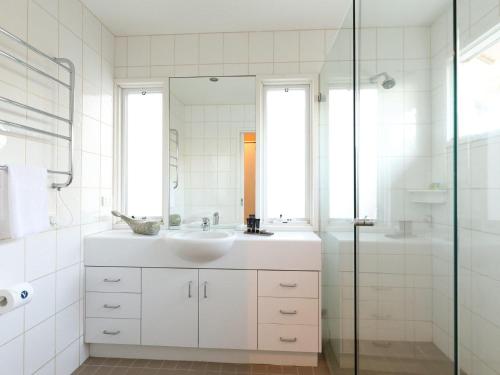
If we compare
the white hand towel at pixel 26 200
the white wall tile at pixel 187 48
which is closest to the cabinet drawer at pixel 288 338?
the white hand towel at pixel 26 200

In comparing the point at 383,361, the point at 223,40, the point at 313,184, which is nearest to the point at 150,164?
the point at 223,40

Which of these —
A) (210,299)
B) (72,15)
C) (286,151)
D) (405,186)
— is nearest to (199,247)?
(210,299)

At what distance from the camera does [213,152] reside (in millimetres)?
2311

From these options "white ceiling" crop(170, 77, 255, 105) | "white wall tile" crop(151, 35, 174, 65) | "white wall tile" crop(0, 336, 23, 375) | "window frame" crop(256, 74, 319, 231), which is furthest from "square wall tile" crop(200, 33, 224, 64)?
"white wall tile" crop(0, 336, 23, 375)

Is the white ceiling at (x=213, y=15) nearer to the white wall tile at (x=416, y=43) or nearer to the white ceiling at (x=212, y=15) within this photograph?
the white ceiling at (x=212, y=15)

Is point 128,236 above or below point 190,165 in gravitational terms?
below

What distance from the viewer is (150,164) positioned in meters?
2.41

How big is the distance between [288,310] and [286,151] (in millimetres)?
1192

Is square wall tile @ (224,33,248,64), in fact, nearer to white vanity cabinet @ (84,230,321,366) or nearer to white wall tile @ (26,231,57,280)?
white vanity cabinet @ (84,230,321,366)

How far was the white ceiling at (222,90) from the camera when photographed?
7.53ft

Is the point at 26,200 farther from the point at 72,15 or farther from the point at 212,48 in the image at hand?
the point at 212,48

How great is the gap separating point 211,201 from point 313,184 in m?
0.83

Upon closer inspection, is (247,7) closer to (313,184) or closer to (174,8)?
(174,8)

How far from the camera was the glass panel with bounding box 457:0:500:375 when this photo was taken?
75 cm
